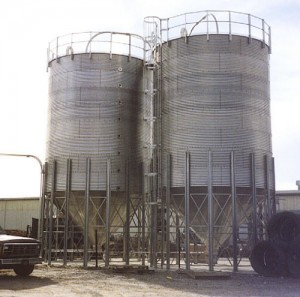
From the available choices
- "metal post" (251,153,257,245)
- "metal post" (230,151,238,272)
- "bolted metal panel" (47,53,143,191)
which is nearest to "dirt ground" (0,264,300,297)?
"metal post" (230,151,238,272)

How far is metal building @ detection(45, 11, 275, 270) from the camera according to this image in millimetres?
23375

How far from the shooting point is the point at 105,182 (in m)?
26.1

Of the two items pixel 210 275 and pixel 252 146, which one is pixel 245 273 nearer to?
pixel 210 275

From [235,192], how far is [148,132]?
21.8 feet

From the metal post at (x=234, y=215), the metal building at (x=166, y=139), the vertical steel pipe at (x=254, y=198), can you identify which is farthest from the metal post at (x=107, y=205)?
the vertical steel pipe at (x=254, y=198)

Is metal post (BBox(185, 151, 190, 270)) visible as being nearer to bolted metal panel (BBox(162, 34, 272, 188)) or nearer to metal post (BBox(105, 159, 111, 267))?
bolted metal panel (BBox(162, 34, 272, 188))

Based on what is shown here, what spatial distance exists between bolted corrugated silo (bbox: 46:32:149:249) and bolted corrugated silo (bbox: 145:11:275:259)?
2.76 metres

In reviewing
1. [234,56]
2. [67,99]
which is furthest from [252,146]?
[67,99]

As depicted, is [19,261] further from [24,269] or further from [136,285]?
[136,285]

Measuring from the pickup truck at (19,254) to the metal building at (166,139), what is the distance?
4.05m

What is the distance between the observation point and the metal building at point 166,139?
76.7 feet

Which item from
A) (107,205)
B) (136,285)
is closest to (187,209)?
(107,205)

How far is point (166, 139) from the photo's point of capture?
24484mm

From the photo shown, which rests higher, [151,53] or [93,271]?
[151,53]
